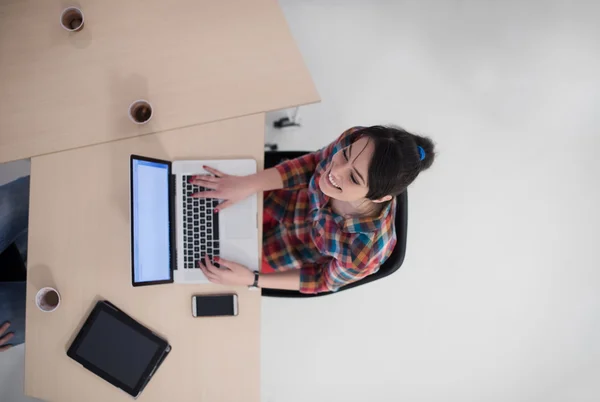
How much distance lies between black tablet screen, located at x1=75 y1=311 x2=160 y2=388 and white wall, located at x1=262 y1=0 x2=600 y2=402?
33.3 inches

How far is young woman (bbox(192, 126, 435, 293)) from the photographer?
1074 mm

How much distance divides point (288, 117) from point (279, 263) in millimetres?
885

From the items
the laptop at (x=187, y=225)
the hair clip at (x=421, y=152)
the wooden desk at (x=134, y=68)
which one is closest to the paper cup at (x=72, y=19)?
the wooden desk at (x=134, y=68)

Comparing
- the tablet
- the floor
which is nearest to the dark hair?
the tablet

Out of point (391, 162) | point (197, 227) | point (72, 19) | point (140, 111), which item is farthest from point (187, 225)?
point (72, 19)

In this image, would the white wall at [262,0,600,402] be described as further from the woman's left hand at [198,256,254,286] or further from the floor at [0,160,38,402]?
the floor at [0,160,38,402]

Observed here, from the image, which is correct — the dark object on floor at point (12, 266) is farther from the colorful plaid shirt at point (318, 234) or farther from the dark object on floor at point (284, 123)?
the dark object on floor at point (284, 123)

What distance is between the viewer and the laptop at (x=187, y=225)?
1.20 m

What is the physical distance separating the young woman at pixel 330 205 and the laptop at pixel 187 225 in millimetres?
35

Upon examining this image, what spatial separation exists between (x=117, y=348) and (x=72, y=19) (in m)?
1.07

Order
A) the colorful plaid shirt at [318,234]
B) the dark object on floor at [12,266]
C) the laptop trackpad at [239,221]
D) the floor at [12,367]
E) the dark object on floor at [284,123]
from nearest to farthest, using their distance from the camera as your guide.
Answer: the colorful plaid shirt at [318,234] < the laptop trackpad at [239,221] < the dark object on floor at [12,266] < the floor at [12,367] < the dark object on floor at [284,123]

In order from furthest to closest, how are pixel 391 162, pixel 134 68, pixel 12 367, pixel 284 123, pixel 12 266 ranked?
pixel 284 123, pixel 12 367, pixel 12 266, pixel 134 68, pixel 391 162

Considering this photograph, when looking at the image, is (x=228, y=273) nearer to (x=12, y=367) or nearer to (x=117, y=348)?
(x=117, y=348)

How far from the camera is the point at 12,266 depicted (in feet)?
5.10
